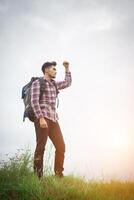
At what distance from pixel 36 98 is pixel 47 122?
469 millimetres

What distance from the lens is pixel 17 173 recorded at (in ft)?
31.8

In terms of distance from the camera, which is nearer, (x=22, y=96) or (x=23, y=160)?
(x=23, y=160)

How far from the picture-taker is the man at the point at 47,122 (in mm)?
10078

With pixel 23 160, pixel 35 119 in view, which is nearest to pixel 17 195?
pixel 23 160

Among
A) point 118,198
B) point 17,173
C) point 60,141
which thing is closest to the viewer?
point 118,198

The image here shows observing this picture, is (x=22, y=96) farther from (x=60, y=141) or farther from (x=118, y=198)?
(x=118, y=198)

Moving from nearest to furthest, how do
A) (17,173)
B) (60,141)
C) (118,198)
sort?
(118,198)
(17,173)
(60,141)

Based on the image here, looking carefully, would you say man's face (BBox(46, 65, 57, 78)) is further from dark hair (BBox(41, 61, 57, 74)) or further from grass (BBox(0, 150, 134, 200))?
grass (BBox(0, 150, 134, 200))

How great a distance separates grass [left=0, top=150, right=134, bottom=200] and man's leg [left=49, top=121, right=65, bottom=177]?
0.26 metres

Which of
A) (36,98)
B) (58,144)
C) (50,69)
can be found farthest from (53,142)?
(50,69)

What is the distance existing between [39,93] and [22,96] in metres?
0.46

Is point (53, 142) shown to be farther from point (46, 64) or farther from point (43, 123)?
point (46, 64)

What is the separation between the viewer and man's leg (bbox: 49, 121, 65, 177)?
10266mm

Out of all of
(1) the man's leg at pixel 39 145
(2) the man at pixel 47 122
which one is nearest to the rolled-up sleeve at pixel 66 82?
(2) the man at pixel 47 122
